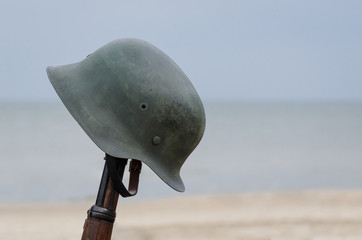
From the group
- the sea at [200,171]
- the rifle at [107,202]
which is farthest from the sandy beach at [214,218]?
the rifle at [107,202]

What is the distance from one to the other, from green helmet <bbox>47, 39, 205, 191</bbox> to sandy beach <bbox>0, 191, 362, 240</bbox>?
5154 mm

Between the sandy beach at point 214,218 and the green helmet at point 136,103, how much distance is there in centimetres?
515

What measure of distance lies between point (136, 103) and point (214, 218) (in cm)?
731

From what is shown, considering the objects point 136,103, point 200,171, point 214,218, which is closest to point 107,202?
point 136,103

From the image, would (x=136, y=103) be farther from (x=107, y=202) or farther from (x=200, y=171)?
(x=200, y=171)

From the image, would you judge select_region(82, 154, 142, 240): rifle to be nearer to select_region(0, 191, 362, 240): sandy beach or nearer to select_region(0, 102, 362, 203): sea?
select_region(0, 191, 362, 240): sandy beach

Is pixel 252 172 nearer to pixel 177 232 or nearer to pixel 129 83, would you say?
pixel 177 232

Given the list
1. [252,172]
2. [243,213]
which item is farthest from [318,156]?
[243,213]

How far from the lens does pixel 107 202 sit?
2676 mm

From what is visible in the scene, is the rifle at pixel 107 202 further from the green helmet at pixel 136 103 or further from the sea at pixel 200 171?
the sea at pixel 200 171

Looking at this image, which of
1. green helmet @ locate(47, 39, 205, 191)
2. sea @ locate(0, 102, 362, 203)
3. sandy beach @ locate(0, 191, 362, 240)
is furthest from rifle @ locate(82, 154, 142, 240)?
sea @ locate(0, 102, 362, 203)

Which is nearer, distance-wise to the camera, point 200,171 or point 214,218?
point 214,218

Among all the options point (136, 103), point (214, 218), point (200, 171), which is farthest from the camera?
point (200, 171)

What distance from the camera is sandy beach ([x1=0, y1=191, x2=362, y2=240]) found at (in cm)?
827
